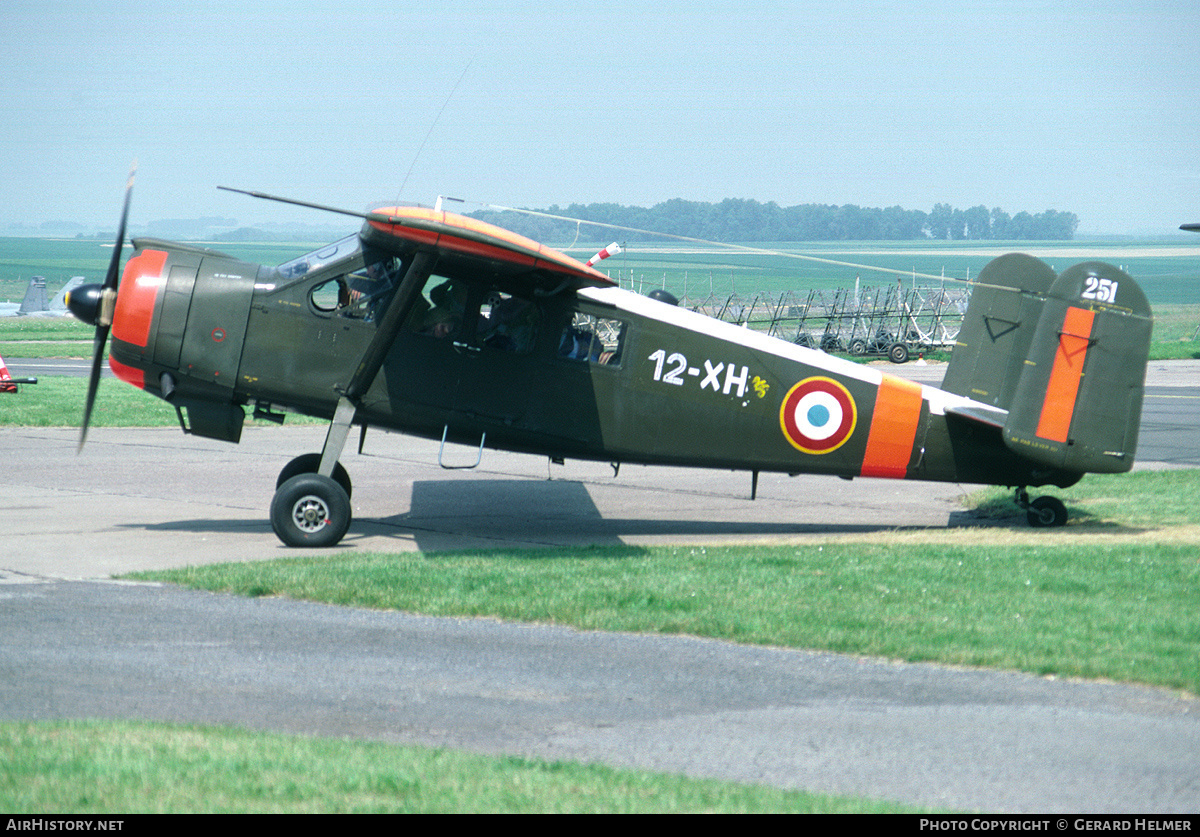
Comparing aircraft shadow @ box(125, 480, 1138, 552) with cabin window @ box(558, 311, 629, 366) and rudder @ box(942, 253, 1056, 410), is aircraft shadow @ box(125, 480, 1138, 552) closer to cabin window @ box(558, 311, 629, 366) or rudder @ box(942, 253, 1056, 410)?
rudder @ box(942, 253, 1056, 410)

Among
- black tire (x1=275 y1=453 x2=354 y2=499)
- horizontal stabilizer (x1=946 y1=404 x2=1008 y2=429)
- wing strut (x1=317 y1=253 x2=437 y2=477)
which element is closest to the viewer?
wing strut (x1=317 y1=253 x2=437 y2=477)

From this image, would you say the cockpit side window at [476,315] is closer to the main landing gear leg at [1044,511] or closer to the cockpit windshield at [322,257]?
the cockpit windshield at [322,257]

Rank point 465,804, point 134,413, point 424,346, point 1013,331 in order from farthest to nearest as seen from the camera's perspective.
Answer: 1. point 134,413
2. point 1013,331
3. point 424,346
4. point 465,804

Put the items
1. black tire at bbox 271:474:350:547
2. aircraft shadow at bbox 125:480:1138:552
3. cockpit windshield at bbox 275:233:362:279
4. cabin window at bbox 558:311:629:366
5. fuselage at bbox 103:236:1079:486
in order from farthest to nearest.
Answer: aircraft shadow at bbox 125:480:1138:552 → cabin window at bbox 558:311:629:366 → cockpit windshield at bbox 275:233:362:279 → fuselage at bbox 103:236:1079:486 → black tire at bbox 271:474:350:547

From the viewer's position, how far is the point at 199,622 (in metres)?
8.70

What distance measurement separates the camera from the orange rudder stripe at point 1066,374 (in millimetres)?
12469

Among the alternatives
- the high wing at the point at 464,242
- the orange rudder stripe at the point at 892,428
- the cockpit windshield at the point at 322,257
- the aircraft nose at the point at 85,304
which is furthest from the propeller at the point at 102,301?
the orange rudder stripe at the point at 892,428

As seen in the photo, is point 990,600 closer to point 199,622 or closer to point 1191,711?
point 1191,711

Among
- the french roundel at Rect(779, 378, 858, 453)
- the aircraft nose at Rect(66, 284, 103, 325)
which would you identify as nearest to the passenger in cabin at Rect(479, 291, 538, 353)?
the french roundel at Rect(779, 378, 858, 453)

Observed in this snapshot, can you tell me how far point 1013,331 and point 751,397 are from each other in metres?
3.45

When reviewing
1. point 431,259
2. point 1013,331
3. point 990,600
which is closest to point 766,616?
point 990,600

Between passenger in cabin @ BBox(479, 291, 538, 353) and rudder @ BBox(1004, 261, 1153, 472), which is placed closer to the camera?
passenger in cabin @ BBox(479, 291, 538, 353)

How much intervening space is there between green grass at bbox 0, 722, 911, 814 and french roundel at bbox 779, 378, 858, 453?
765cm

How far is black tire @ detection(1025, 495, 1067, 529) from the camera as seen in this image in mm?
13789
